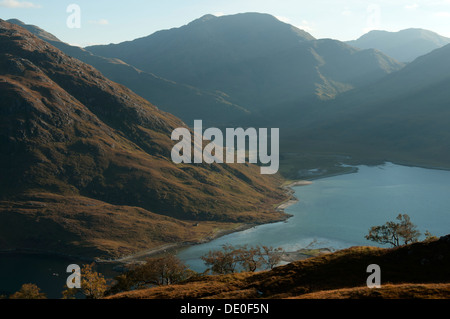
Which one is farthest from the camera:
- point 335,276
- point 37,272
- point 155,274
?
point 37,272

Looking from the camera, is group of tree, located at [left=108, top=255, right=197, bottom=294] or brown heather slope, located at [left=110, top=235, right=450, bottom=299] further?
group of tree, located at [left=108, top=255, right=197, bottom=294]

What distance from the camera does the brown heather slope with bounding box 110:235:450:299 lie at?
183 ft

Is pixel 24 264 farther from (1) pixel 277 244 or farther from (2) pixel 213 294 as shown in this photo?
(2) pixel 213 294

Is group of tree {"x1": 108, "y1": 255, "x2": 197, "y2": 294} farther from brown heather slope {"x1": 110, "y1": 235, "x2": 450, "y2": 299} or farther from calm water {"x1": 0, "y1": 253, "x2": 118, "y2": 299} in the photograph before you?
calm water {"x1": 0, "y1": 253, "x2": 118, "y2": 299}

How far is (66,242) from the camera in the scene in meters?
190

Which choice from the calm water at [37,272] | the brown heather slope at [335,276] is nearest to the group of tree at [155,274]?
the brown heather slope at [335,276]

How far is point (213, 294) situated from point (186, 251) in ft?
437

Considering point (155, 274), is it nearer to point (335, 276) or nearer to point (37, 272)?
point (335, 276)

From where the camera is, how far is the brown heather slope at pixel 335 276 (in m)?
55.8

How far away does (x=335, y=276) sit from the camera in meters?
60.5

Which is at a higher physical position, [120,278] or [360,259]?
[360,259]

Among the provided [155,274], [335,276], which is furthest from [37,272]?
[335,276]

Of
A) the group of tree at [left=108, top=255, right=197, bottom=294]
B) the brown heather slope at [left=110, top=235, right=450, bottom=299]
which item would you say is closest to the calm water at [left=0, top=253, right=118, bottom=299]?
the group of tree at [left=108, top=255, right=197, bottom=294]
